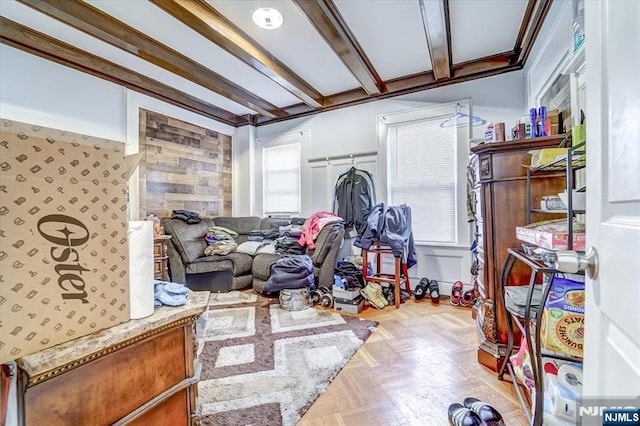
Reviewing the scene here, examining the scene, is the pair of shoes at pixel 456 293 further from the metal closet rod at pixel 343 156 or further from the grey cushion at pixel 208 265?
the grey cushion at pixel 208 265

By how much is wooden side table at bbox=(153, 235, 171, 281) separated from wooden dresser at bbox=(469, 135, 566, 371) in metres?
3.18

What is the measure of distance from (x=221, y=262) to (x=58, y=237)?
3.14 m

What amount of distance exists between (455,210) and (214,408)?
313 cm

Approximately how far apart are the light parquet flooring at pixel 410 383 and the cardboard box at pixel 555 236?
34.8 inches

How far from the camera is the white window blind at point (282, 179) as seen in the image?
4609 mm

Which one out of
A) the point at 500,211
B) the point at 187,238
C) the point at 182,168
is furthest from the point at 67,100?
the point at 500,211

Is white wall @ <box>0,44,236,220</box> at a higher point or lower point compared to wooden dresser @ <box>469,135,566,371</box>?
higher

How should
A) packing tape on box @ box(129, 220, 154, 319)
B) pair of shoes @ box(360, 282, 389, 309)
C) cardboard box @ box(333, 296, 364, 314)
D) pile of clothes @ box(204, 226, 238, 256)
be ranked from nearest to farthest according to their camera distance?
packing tape on box @ box(129, 220, 154, 319), cardboard box @ box(333, 296, 364, 314), pair of shoes @ box(360, 282, 389, 309), pile of clothes @ box(204, 226, 238, 256)

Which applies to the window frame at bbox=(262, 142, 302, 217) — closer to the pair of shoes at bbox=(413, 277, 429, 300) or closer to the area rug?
the area rug

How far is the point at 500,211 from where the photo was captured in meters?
1.74

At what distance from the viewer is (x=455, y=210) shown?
337 cm

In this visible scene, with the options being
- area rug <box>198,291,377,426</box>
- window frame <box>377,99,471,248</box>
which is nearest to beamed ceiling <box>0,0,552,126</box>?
window frame <box>377,99,471,248</box>

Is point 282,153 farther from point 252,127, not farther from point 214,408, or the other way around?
point 214,408

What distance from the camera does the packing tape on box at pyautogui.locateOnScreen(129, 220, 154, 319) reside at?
71cm
